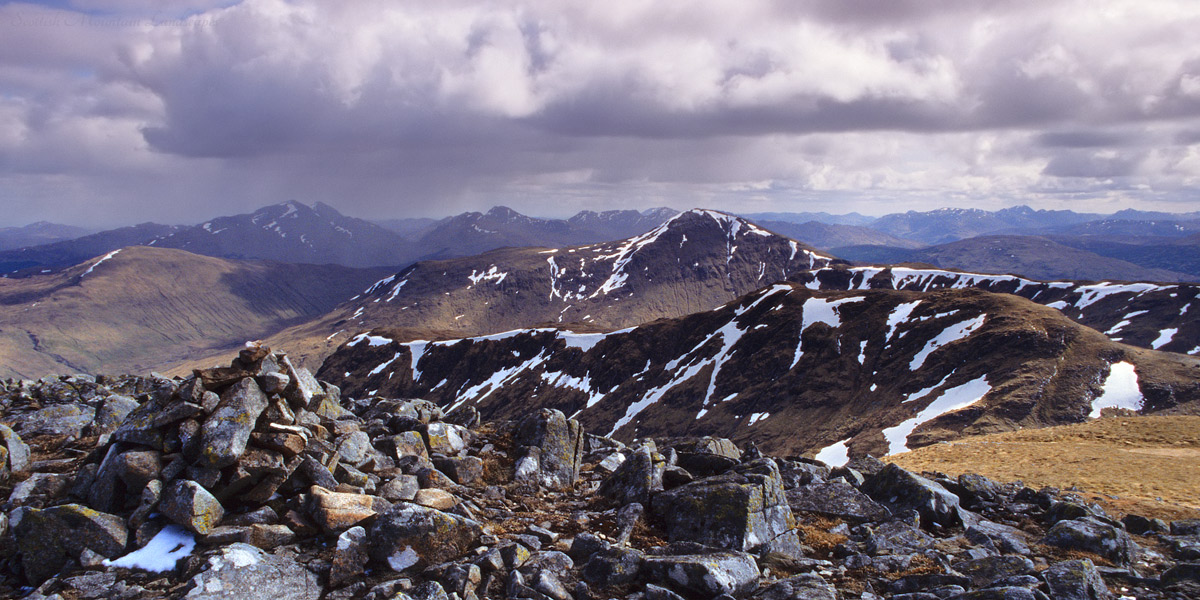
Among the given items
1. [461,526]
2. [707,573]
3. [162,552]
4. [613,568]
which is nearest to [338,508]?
[461,526]

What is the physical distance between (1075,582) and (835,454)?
71.9m

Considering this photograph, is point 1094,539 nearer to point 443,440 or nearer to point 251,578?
point 443,440

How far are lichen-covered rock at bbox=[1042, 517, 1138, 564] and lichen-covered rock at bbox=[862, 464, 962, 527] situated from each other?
2167 mm

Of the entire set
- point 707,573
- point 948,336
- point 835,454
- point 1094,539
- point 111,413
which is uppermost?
point 111,413

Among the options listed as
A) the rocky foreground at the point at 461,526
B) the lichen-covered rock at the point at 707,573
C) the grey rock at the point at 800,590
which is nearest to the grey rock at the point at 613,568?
the rocky foreground at the point at 461,526

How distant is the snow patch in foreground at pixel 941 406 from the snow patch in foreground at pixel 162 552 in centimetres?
7678

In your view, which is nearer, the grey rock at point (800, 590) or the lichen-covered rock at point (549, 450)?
the grey rock at point (800, 590)

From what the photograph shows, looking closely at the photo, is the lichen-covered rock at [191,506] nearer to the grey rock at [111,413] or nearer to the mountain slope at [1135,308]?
the grey rock at [111,413]

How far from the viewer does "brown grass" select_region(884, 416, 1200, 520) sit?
2196cm

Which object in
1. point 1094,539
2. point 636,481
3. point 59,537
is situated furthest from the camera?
point 636,481

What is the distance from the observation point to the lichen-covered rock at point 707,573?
37.0ft

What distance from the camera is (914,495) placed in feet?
54.3

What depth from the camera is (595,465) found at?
21031 millimetres

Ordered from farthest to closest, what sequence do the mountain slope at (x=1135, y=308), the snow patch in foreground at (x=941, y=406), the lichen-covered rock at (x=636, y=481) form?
the mountain slope at (x=1135, y=308) → the snow patch in foreground at (x=941, y=406) → the lichen-covered rock at (x=636, y=481)
